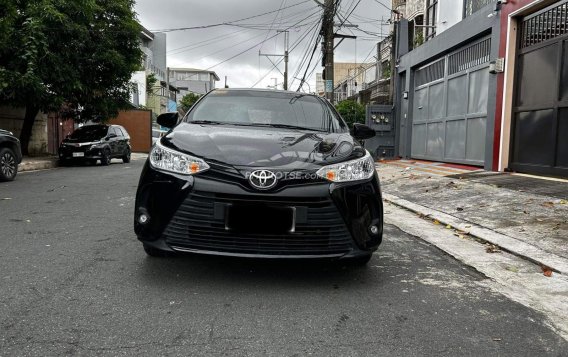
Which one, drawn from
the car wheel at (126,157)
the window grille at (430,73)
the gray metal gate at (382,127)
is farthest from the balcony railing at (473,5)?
the car wheel at (126,157)

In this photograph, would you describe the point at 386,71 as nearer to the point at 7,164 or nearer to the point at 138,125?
the point at 138,125

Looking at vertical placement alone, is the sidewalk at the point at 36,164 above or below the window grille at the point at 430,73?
below

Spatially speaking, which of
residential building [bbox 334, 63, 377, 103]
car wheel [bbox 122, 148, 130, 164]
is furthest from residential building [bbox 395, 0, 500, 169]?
residential building [bbox 334, 63, 377, 103]

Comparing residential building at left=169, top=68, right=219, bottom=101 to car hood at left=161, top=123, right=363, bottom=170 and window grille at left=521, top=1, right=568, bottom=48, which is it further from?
car hood at left=161, top=123, right=363, bottom=170

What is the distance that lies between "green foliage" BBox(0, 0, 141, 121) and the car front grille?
10345mm

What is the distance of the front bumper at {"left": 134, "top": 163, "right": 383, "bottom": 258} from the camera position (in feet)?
10.5

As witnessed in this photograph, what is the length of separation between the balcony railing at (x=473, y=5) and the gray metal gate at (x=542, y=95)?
2461 mm

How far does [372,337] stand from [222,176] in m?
1.38

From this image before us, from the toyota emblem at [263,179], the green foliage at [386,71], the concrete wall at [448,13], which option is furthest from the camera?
the green foliage at [386,71]

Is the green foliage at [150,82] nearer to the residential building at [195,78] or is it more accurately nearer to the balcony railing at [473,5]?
the balcony railing at [473,5]

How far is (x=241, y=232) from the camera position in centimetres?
322

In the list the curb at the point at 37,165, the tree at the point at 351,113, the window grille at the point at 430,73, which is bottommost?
the curb at the point at 37,165

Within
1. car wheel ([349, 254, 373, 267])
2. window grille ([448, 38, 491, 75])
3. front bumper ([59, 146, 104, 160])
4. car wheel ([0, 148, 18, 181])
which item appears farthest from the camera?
front bumper ([59, 146, 104, 160])

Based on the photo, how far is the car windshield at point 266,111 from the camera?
4469mm
